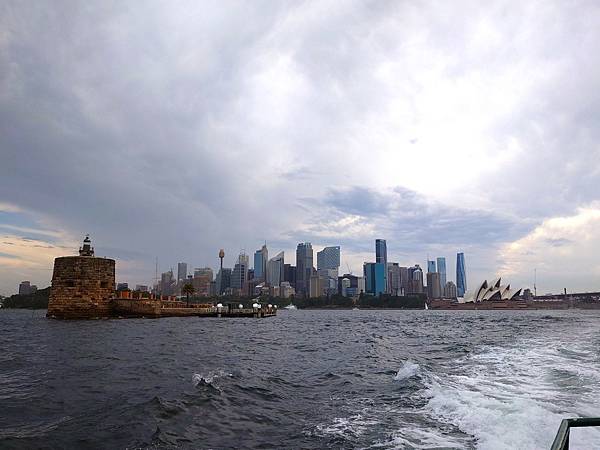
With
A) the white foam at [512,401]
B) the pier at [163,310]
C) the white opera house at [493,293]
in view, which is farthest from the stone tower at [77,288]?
the white opera house at [493,293]

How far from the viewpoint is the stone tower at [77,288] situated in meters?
47.2

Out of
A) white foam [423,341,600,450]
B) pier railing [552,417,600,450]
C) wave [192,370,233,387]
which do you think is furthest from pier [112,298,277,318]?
pier railing [552,417,600,450]

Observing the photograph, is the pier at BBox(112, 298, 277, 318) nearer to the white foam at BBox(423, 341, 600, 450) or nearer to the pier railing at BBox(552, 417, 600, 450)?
the white foam at BBox(423, 341, 600, 450)

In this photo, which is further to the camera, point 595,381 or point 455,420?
point 595,381

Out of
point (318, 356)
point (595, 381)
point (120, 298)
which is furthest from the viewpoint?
point (120, 298)

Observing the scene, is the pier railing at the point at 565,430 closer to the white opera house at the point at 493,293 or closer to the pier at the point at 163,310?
the pier at the point at 163,310

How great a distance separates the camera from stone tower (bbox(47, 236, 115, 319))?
47.2 meters

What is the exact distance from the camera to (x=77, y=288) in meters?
47.5

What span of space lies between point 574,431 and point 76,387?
476 inches

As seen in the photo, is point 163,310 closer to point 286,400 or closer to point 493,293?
point 286,400

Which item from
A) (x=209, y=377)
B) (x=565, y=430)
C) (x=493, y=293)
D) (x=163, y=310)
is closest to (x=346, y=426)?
(x=209, y=377)

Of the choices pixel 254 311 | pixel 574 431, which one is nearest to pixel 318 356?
pixel 574 431

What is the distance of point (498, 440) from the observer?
795 cm

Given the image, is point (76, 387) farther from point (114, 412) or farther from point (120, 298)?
point (120, 298)
